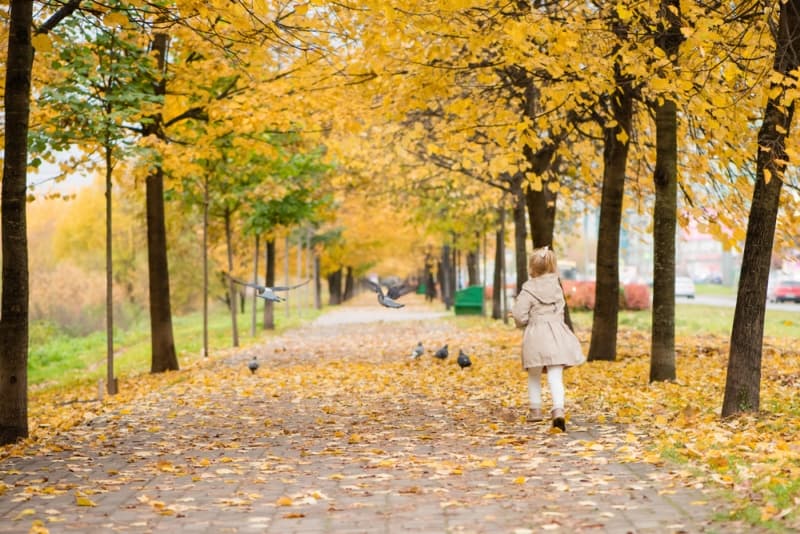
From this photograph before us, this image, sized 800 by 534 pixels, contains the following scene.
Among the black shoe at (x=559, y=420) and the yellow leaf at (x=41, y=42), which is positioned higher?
the yellow leaf at (x=41, y=42)

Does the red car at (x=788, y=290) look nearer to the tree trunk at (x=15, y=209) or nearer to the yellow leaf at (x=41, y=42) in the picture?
the tree trunk at (x=15, y=209)

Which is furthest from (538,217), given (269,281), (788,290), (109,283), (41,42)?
A: (788,290)

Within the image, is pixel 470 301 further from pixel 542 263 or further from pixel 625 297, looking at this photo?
pixel 542 263

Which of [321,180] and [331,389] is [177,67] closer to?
[331,389]

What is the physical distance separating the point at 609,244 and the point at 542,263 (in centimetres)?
697

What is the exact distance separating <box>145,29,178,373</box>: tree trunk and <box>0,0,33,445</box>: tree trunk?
7.82 m

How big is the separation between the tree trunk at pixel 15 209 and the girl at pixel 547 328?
15.5ft

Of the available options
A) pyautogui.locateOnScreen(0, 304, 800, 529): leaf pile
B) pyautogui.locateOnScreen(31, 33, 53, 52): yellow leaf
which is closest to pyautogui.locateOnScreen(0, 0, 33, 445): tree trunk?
pyautogui.locateOnScreen(31, 33, 53, 52): yellow leaf

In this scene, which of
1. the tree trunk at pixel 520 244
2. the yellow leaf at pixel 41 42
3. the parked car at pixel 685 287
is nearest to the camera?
the yellow leaf at pixel 41 42

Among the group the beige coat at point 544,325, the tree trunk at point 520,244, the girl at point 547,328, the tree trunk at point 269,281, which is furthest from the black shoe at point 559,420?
the tree trunk at point 269,281

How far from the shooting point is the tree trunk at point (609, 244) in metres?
15.5

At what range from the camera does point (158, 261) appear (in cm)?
1742

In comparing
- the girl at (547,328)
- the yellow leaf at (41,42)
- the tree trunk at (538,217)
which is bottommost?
the girl at (547,328)

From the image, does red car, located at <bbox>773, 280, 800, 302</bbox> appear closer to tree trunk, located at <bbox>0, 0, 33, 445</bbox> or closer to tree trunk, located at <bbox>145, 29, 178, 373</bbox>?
tree trunk, located at <bbox>145, 29, 178, 373</bbox>
